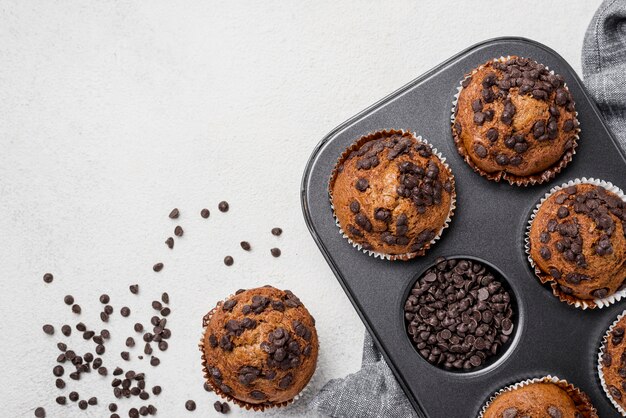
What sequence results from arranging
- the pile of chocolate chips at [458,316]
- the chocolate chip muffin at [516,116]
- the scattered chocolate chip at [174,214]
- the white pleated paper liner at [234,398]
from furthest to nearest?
the scattered chocolate chip at [174,214] < the white pleated paper liner at [234,398] < the pile of chocolate chips at [458,316] < the chocolate chip muffin at [516,116]

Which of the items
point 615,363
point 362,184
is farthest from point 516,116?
point 615,363

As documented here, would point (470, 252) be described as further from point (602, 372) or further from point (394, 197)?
point (602, 372)

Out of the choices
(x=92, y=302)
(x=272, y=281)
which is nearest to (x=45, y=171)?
(x=92, y=302)

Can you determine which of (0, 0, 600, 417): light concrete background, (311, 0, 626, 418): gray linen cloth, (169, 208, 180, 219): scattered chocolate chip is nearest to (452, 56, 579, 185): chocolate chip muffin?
(311, 0, 626, 418): gray linen cloth

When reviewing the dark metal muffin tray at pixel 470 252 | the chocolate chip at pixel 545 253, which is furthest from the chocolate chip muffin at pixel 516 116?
the chocolate chip at pixel 545 253

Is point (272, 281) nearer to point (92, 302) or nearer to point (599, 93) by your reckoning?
point (92, 302)

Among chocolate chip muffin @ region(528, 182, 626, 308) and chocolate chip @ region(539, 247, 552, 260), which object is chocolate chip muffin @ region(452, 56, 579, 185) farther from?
chocolate chip @ region(539, 247, 552, 260)

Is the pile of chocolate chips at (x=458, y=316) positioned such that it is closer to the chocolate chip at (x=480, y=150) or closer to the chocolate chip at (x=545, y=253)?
the chocolate chip at (x=545, y=253)
